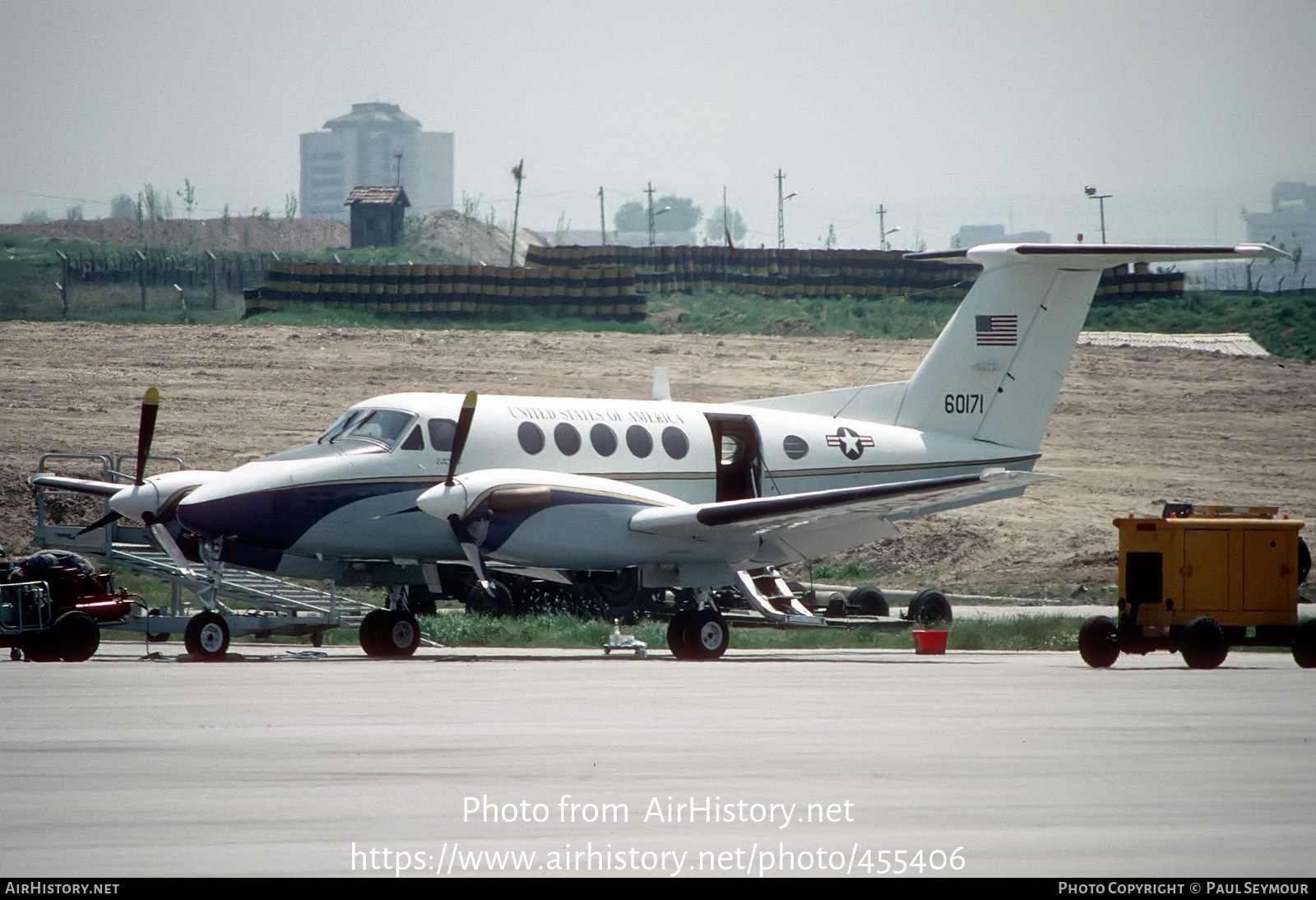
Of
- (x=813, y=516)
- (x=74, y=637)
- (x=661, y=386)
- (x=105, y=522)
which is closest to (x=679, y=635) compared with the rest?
(x=813, y=516)

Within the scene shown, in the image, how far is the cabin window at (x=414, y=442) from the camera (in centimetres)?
1931

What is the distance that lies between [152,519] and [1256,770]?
14.1 metres

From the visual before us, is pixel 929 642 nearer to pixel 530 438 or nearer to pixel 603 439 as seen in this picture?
pixel 603 439

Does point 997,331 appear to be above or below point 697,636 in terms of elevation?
above

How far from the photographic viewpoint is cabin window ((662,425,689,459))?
70.8 feet

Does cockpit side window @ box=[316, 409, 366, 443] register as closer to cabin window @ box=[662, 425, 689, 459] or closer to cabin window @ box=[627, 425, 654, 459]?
cabin window @ box=[627, 425, 654, 459]

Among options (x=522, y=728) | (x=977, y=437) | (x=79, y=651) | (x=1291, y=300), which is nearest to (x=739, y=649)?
(x=977, y=437)

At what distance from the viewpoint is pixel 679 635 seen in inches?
771

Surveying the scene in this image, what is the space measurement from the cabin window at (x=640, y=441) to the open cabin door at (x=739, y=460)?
1.18 m

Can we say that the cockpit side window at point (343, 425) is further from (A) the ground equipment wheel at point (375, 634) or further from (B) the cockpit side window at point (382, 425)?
(A) the ground equipment wheel at point (375, 634)

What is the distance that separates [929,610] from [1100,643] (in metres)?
5.50

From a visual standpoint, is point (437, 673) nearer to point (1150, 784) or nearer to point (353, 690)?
point (353, 690)

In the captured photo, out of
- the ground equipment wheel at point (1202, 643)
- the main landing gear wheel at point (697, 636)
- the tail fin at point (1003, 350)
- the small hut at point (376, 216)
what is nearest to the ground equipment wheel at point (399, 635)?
the main landing gear wheel at point (697, 636)

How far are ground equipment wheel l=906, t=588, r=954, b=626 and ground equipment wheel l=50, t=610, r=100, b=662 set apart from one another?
450 inches
